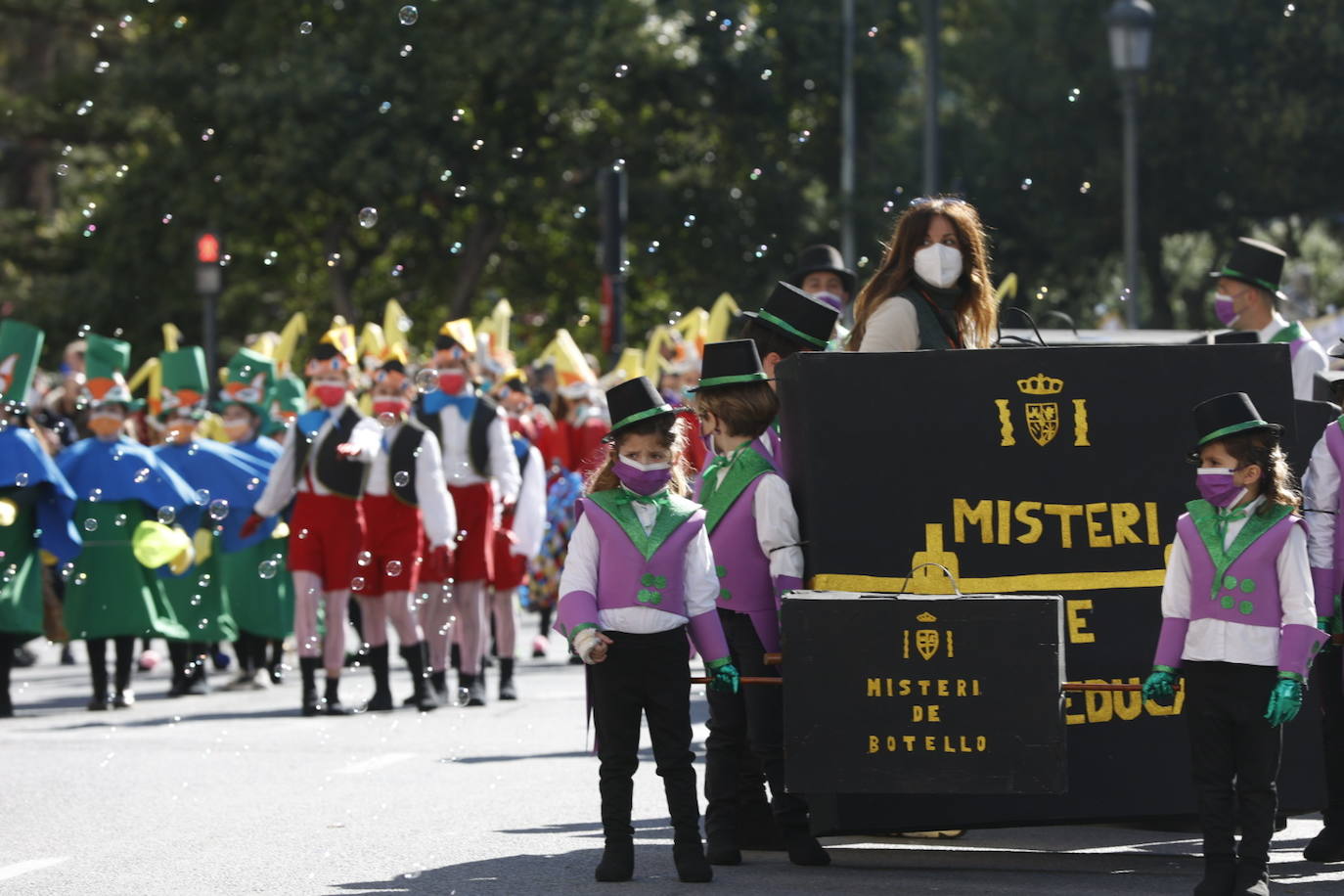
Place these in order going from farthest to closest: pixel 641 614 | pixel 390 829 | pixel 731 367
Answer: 1. pixel 390 829
2. pixel 731 367
3. pixel 641 614

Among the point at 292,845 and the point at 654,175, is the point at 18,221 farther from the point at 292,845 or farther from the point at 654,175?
the point at 292,845

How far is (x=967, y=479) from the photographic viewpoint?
7914mm

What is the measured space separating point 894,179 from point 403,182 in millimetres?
7364

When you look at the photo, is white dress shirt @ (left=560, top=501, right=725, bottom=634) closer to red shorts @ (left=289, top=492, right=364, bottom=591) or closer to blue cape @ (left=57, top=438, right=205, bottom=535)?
red shorts @ (left=289, top=492, right=364, bottom=591)

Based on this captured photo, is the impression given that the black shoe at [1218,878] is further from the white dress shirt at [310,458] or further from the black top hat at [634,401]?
the white dress shirt at [310,458]

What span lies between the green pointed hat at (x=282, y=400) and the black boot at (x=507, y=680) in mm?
3054

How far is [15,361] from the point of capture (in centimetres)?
1429

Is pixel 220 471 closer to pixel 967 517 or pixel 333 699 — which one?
pixel 333 699

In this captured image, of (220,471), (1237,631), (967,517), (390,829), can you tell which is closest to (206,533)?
(220,471)

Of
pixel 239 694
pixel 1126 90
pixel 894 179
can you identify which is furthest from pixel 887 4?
pixel 239 694

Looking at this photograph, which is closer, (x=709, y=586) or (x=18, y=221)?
(x=709, y=586)

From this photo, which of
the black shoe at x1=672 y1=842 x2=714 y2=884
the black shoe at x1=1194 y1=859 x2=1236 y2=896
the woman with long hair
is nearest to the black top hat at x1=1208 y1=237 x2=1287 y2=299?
the woman with long hair

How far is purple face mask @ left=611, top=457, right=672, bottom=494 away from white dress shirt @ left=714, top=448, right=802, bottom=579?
340 millimetres

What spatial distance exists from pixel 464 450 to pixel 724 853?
6.50 metres
